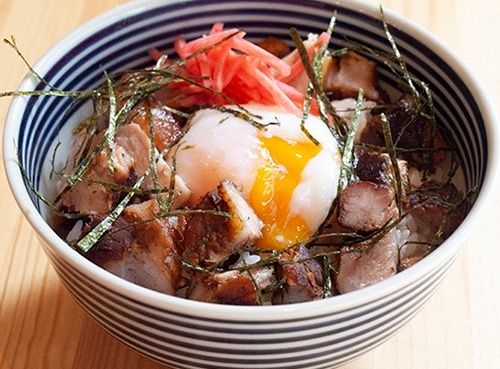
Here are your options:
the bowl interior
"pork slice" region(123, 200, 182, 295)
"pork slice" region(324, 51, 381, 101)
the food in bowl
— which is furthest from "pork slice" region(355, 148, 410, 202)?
"pork slice" region(123, 200, 182, 295)

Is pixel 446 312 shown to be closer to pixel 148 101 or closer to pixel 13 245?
pixel 148 101

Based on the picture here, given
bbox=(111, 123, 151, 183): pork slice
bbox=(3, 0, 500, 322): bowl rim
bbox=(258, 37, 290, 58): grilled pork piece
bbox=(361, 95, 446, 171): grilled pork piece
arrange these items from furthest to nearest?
bbox=(258, 37, 290, 58): grilled pork piece → bbox=(361, 95, 446, 171): grilled pork piece → bbox=(111, 123, 151, 183): pork slice → bbox=(3, 0, 500, 322): bowl rim

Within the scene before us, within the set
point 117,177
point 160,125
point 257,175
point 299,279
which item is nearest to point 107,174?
point 117,177

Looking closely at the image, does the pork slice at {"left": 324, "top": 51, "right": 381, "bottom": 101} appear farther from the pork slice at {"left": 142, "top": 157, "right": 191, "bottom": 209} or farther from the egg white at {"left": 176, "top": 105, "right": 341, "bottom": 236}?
the pork slice at {"left": 142, "top": 157, "right": 191, "bottom": 209}

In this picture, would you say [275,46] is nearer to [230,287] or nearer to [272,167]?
[272,167]

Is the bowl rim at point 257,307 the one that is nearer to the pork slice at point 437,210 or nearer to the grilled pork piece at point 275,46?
the pork slice at point 437,210

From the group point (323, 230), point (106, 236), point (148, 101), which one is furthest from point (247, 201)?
point (148, 101)

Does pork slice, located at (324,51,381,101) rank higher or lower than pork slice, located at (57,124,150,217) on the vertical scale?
higher
